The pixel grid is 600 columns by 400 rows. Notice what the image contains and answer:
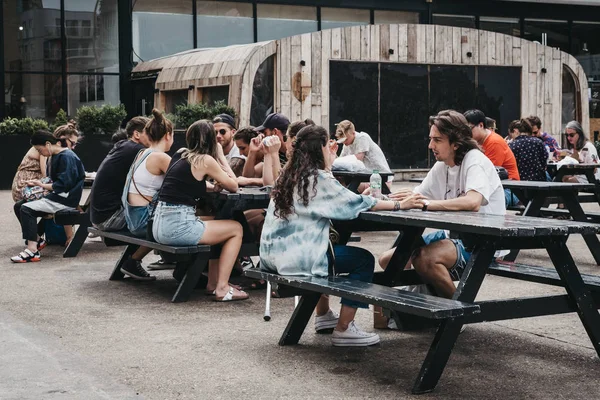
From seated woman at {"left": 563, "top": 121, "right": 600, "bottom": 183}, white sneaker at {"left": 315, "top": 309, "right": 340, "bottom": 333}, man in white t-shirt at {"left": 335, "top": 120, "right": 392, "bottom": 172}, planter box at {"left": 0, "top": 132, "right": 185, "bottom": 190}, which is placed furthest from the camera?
planter box at {"left": 0, "top": 132, "right": 185, "bottom": 190}

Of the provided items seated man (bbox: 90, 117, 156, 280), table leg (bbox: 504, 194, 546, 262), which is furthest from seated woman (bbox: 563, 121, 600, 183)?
seated man (bbox: 90, 117, 156, 280)

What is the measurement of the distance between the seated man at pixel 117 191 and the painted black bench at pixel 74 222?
4.14 feet

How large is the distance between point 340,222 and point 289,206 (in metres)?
0.84

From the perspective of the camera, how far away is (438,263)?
6156 millimetres

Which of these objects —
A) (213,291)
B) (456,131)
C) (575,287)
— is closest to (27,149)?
(213,291)

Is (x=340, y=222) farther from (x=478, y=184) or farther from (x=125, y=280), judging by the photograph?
(x=125, y=280)

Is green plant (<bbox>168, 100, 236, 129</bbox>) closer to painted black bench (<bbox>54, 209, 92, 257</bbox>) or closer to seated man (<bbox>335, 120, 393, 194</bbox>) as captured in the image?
seated man (<bbox>335, 120, 393, 194</bbox>)

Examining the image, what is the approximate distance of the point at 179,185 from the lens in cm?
789

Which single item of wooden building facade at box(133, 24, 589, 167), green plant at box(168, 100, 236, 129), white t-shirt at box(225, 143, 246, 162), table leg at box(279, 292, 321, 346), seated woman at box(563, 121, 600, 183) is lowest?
table leg at box(279, 292, 321, 346)

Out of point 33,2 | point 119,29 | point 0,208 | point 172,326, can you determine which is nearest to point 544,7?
point 119,29

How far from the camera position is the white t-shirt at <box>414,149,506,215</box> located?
6.45 metres

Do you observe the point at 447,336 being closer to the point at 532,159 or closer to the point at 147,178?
the point at 147,178

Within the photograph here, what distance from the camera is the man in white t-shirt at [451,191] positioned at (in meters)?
6.18

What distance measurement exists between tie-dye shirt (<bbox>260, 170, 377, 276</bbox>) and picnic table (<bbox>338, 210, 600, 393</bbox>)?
14 centimetres
